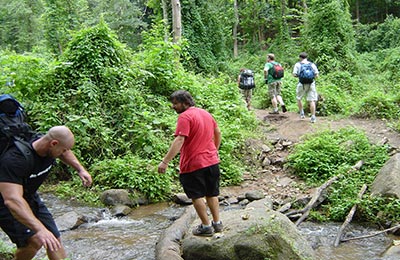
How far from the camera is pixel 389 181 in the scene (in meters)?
7.16

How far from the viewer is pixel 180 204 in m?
8.27

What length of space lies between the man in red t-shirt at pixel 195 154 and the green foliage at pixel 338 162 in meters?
3.15

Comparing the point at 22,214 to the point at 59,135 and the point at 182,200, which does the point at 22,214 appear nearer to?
the point at 59,135

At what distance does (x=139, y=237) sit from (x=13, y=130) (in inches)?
140

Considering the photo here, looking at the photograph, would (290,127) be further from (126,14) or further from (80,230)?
(126,14)

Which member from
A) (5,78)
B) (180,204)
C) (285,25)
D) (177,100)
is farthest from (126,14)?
(177,100)

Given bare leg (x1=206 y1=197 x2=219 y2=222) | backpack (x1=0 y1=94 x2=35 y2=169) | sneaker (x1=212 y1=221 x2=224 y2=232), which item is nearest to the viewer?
backpack (x1=0 y1=94 x2=35 y2=169)

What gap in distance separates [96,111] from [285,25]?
25.6 m

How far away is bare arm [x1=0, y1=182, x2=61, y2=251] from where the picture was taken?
3.25 meters

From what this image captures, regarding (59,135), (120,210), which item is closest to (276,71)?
(120,210)

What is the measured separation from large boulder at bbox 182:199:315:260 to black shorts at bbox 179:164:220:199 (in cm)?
62

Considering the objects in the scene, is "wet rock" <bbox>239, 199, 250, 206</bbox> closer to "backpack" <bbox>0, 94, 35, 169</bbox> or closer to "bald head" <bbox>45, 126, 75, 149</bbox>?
"bald head" <bbox>45, 126, 75, 149</bbox>

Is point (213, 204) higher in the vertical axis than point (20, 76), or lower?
lower

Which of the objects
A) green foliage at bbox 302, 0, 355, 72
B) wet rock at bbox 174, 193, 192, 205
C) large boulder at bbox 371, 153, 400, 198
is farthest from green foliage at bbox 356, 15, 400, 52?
Answer: wet rock at bbox 174, 193, 192, 205
